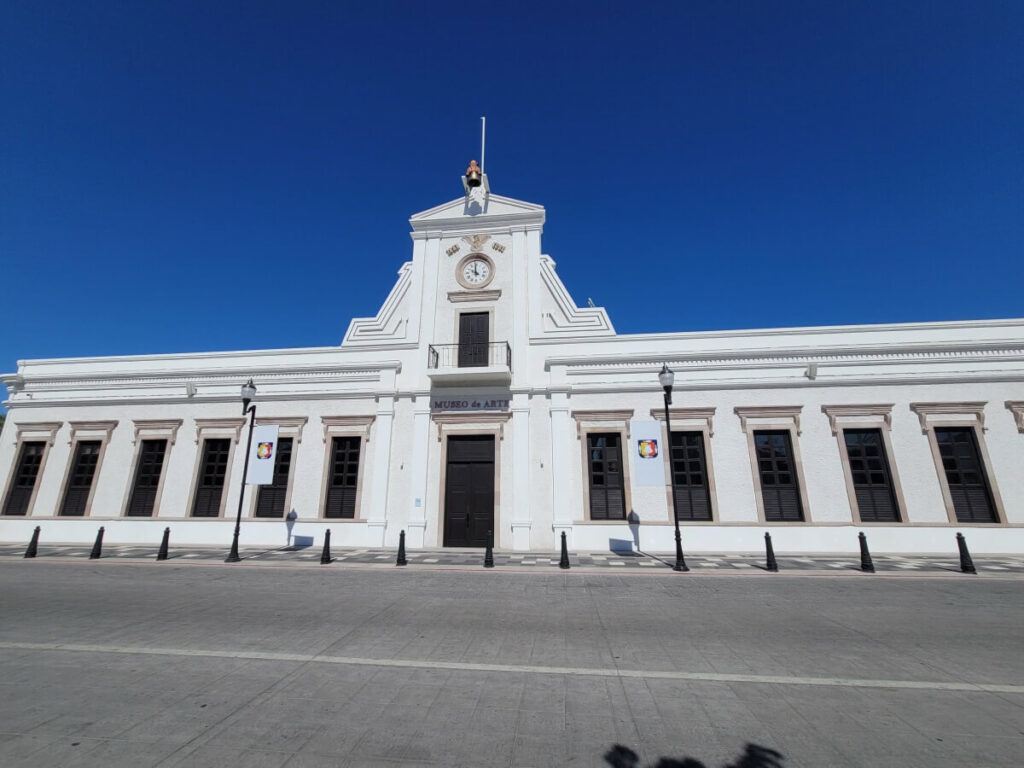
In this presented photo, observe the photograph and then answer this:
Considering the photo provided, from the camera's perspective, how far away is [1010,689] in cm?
445

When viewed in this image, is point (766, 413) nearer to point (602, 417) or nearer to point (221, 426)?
point (602, 417)

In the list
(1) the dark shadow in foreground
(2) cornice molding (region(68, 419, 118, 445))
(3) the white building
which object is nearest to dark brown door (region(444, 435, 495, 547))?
(3) the white building

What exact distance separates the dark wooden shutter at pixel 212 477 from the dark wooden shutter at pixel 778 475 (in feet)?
63.7

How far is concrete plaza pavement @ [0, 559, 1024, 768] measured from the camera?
129 inches

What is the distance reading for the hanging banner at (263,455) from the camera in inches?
637

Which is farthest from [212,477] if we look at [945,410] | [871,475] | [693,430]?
[945,410]

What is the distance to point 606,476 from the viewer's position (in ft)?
52.0

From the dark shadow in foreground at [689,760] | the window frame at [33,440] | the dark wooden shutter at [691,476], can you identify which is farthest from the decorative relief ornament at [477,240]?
the window frame at [33,440]

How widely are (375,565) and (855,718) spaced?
10803 millimetres

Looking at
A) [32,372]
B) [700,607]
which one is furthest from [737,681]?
[32,372]

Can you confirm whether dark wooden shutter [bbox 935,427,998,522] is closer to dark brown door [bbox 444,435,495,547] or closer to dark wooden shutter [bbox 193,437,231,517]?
dark brown door [bbox 444,435,495,547]

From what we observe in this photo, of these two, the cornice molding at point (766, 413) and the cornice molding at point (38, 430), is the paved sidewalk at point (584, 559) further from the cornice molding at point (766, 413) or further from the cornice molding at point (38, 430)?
the cornice molding at point (38, 430)

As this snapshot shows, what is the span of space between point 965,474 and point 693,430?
839cm

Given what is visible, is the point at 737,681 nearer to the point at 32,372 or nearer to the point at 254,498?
the point at 254,498
